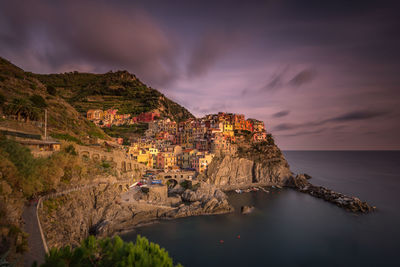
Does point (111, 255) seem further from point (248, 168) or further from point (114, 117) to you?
point (114, 117)

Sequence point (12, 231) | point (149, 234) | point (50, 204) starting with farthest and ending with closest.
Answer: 1. point (149, 234)
2. point (50, 204)
3. point (12, 231)

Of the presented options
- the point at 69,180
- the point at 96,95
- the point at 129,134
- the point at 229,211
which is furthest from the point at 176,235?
the point at 96,95

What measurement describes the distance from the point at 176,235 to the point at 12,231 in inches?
812

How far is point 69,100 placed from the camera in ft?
301

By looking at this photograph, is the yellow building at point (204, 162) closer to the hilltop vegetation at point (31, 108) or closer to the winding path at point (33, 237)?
the hilltop vegetation at point (31, 108)

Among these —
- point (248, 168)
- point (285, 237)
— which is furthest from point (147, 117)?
point (285, 237)

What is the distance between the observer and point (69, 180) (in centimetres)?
2242

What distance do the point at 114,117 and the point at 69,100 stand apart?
105 feet

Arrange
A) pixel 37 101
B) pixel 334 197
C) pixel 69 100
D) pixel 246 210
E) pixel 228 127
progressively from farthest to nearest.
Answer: pixel 69 100
pixel 228 127
pixel 334 197
pixel 37 101
pixel 246 210

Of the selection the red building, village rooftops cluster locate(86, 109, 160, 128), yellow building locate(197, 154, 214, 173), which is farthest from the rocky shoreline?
village rooftops cluster locate(86, 109, 160, 128)

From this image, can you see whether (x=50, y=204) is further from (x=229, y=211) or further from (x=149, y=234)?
(x=229, y=211)

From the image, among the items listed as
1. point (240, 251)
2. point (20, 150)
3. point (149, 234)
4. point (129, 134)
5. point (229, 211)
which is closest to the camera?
point (20, 150)

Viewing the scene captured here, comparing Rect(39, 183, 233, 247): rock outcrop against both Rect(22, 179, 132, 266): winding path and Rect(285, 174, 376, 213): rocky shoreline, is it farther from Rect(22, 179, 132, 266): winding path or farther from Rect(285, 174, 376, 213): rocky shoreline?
Rect(285, 174, 376, 213): rocky shoreline

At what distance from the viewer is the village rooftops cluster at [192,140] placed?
4962cm
